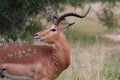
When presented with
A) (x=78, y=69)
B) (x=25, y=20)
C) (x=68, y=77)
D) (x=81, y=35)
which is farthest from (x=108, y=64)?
(x=81, y=35)

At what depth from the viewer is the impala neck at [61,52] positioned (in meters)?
7.90

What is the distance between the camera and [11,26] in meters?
12.5

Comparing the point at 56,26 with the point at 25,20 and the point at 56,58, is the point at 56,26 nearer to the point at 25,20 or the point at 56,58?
the point at 56,58

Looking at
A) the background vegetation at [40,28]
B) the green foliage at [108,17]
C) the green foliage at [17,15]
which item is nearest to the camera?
the background vegetation at [40,28]

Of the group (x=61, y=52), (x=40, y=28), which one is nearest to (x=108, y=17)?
(x=40, y=28)

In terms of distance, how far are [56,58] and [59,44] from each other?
24 cm

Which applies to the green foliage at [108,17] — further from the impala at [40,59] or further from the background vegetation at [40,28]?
the impala at [40,59]

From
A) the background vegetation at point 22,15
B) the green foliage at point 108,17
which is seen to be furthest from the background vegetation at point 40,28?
the green foliage at point 108,17

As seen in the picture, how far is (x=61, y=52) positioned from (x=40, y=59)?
1.20ft

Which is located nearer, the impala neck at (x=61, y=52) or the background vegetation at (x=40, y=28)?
the impala neck at (x=61, y=52)

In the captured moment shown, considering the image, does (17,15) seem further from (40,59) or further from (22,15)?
(40,59)

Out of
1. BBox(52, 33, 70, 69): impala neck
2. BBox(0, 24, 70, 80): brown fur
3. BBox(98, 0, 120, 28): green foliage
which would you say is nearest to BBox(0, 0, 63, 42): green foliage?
BBox(0, 24, 70, 80): brown fur

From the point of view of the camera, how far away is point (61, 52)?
7926mm

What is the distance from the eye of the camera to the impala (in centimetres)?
784
